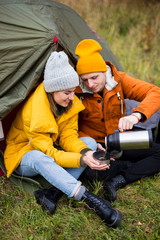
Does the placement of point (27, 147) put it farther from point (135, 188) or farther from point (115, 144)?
point (135, 188)

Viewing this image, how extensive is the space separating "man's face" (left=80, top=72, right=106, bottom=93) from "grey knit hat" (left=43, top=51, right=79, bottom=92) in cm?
28

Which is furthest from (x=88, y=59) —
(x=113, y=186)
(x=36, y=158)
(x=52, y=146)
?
(x=113, y=186)

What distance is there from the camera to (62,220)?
2105mm

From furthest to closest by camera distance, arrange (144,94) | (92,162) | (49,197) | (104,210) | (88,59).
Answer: (144,94), (88,59), (49,197), (92,162), (104,210)

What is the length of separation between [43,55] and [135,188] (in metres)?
1.55

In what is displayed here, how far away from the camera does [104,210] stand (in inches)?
81.6

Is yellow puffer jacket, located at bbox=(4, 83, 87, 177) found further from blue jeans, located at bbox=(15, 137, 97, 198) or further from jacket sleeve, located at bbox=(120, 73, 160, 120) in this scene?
jacket sleeve, located at bbox=(120, 73, 160, 120)

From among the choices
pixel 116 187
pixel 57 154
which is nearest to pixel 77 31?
pixel 57 154

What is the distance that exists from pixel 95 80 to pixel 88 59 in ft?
0.69

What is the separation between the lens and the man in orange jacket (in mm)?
A: 2486

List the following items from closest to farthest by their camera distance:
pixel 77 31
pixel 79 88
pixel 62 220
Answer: pixel 62 220 → pixel 79 88 → pixel 77 31

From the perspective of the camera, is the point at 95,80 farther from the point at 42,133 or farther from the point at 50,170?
the point at 50,170

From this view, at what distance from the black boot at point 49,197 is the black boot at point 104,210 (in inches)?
10.7

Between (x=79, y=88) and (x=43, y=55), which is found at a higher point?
(x=43, y=55)
